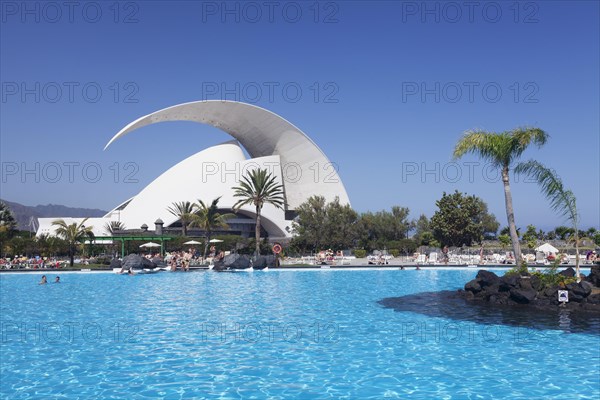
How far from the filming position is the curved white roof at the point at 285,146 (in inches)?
2217

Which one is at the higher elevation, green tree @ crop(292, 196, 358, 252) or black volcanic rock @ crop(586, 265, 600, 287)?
green tree @ crop(292, 196, 358, 252)

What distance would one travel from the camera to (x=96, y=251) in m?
37.8

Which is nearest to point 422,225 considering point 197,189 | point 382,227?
point 382,227

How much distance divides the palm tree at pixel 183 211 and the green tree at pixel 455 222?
69.9 feet

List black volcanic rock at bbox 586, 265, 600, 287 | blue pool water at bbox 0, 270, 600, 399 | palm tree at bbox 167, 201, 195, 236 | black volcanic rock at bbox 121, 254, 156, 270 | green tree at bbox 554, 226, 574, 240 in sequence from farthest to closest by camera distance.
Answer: green tree at bbox 554, 226, 574, 240, palm tree at bbox 167, 201, 195, 236, black volcanic rock at bbox 121, 254, 156, 270, black volcanic rock at bbox 586, 265, 600, 287, blue pool water at bbox 0, 270, 600, 399

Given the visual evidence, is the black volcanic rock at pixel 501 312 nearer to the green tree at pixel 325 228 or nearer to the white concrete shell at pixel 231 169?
the green tree at pixel 325 228

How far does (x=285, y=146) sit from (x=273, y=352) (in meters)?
50.3

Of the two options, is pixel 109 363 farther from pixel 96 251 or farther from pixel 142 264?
pixel 96 251

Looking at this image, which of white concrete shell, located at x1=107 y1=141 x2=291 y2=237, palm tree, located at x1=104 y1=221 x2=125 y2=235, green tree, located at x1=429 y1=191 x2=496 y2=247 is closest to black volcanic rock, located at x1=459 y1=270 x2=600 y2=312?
green tree, located at x1=429 y1=191 x2=496 y2=247

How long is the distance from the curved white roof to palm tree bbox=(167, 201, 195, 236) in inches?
412

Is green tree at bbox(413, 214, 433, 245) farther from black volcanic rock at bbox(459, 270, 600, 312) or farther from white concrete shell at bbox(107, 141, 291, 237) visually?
black volcanic rock at bbox(459, 270, 600, 312)

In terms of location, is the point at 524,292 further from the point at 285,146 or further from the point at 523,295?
the point at 285,146

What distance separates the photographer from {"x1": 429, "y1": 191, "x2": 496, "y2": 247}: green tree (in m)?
45.4

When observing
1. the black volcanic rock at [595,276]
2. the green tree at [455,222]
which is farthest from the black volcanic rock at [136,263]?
the green tree at [455,222]
